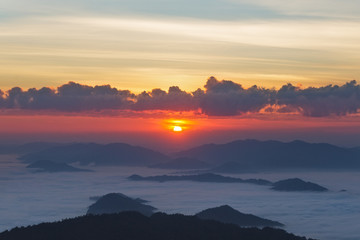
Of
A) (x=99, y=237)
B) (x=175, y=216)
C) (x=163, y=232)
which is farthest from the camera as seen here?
(x=175, y=216)

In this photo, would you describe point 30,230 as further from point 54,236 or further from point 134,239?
point 134,239

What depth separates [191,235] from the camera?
15150 centimetres

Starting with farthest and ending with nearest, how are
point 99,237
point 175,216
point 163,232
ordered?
1. point 175,216
2. point 163,232
3. point 99,237

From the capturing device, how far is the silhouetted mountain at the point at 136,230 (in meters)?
142

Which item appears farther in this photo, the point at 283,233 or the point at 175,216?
the point at 175,216

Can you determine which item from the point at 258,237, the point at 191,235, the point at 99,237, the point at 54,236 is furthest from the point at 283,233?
the point at 54,236

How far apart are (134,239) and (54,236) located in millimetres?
18125

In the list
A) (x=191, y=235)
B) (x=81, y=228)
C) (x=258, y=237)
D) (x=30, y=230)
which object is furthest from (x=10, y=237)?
(x=258, y=237)

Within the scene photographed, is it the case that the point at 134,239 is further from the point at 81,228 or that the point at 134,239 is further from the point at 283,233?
the point at 283,233

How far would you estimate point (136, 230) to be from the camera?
147 m

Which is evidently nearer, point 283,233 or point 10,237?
point 10,237

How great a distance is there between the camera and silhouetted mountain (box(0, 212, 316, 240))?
5587 inches

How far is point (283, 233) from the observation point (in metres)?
156

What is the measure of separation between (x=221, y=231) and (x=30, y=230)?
4756 cm
